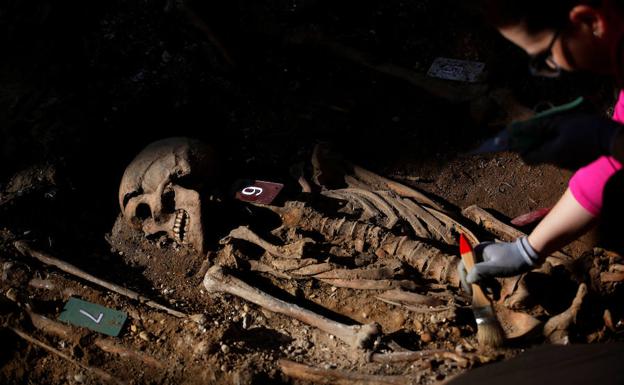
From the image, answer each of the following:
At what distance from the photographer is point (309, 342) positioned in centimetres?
284

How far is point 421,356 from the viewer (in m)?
2.39

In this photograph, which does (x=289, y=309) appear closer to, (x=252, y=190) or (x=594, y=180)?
(x=252, y=190)

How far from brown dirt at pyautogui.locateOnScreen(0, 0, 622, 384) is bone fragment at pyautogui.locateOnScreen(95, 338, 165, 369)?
0.09 ft

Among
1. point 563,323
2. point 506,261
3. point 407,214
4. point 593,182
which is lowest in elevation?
point 407,214

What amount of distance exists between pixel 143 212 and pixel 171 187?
43 centimetres

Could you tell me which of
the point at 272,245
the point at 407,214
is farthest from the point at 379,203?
the point at 272,245

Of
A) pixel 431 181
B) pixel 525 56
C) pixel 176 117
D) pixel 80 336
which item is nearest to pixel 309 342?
pixel 80 336

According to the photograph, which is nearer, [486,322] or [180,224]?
[486,322]

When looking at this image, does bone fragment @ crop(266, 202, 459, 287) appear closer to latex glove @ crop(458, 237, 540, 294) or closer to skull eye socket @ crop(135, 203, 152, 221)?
latex glove @ crop(458, 237, 540, 294)

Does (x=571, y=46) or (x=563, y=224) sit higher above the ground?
(x=571, y=46)

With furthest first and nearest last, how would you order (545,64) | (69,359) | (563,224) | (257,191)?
(257,191) < (69,359) < (563,224) < (545,64)

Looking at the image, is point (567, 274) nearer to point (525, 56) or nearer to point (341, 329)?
point (341, 329)

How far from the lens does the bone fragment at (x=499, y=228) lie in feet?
8.71

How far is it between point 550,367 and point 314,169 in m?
2.29
